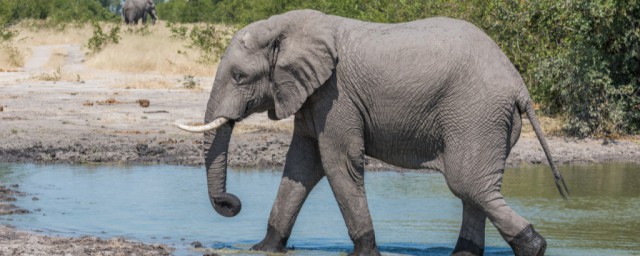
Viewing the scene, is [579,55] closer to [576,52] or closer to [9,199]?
[576,52]

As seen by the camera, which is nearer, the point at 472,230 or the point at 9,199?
the point at 472,230

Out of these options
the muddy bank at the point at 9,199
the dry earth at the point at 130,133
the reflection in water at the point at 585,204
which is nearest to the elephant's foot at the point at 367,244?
the reflection in water at the point at 585,204

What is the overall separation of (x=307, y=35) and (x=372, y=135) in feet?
2.37

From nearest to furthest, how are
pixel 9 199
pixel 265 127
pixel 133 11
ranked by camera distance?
pixel 9 199
pixel 265 127
pixel 133 11

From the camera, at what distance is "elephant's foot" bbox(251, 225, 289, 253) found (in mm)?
8188

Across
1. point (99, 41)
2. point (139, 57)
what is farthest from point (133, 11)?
point (139, 57)

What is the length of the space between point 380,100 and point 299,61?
53 centimetres

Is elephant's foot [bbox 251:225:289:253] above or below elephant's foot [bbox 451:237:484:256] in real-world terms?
below

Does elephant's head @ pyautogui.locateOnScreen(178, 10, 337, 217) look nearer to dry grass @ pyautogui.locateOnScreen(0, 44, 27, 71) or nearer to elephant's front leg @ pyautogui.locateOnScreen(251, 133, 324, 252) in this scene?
elephant's front leg @ pyautogui.locateOnScreen(251, 133, 324, 252)

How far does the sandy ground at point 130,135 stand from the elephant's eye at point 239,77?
2936mm

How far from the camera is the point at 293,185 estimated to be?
8109 mm

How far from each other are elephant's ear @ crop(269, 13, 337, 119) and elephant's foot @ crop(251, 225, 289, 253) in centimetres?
94

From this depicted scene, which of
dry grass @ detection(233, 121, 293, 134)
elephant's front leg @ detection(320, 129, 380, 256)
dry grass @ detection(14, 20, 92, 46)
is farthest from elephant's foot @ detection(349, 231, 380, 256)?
dry grass @ detection(14, 20, 92, 46)

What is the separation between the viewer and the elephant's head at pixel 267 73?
7.48 metres
